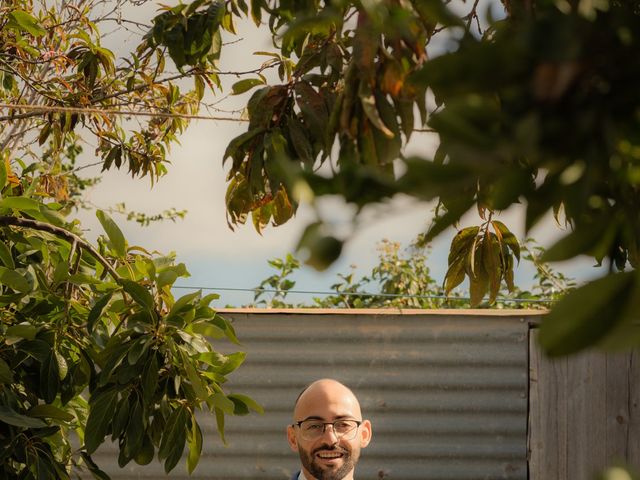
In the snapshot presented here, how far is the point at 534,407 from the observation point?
5.71 m

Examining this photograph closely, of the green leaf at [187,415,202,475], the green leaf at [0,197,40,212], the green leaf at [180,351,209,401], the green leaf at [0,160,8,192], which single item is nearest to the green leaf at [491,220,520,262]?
the green leaf at [180,351,209,401]

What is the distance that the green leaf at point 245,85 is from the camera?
2408mm

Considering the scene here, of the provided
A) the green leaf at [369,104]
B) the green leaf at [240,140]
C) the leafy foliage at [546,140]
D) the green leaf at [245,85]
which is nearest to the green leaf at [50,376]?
the green leaf at [245,85]

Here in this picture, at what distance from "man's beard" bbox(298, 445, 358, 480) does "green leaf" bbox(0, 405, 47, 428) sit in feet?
4.73

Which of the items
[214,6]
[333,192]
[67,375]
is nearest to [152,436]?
[67,375]

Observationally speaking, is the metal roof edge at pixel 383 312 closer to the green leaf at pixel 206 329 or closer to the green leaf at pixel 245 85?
the green leaf at pixel 206 329

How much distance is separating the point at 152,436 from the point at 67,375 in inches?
13.8

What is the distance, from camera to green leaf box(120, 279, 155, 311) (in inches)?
115

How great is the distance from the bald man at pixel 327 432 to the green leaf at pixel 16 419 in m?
1.46

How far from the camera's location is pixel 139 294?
2932mm

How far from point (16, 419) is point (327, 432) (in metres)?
1.59

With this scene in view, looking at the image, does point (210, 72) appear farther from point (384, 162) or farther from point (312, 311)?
point (384, 162)

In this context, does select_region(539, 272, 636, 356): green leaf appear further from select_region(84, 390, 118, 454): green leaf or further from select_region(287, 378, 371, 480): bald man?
select_region(287, 378, 371, 480): bald man

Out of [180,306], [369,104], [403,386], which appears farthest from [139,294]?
[403,386]
